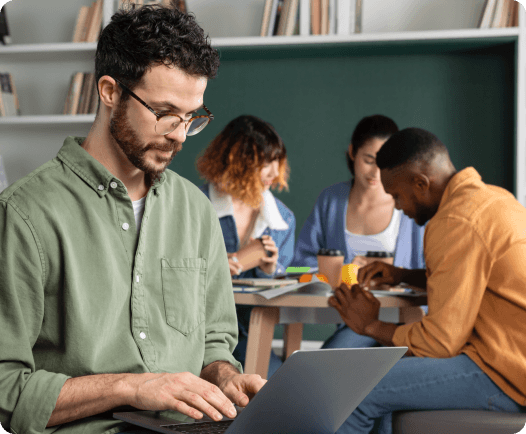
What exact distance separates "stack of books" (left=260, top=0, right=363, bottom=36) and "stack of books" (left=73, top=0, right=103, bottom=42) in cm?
103

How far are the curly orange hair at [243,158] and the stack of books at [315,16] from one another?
993 millimetres

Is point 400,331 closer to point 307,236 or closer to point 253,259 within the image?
point 253,259

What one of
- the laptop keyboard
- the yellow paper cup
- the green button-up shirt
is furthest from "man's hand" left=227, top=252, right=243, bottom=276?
the laptop keyboard

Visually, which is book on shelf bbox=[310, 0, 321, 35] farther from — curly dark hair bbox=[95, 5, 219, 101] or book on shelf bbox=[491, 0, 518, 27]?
curly dark hair bbox=[95, 5, 219, 101]

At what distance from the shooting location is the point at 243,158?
269 centimetres

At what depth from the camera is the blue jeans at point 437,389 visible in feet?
4.64

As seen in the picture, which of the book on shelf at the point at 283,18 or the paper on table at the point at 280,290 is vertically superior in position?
the book on shelf at the point at 283,18

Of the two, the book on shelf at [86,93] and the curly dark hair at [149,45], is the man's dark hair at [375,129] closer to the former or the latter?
the book on shelf at [86,93]

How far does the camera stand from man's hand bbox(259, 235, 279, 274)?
2301 mm

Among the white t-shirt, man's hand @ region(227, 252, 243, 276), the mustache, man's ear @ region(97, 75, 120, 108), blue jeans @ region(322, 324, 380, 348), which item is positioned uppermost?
man's ear @ region(97, 75, 120, 108)

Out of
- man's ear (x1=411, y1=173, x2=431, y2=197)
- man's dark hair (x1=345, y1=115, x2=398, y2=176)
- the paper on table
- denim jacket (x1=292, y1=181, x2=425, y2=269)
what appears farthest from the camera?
man's dark hair (x1=345, y1=115, x2=398, y2=176)

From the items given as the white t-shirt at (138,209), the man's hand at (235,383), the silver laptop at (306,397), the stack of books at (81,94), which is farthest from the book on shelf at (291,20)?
the silver laptop at (306,397)

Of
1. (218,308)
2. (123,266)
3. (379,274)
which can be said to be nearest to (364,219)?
(379,274)

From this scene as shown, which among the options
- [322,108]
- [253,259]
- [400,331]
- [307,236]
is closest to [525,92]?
[322,108]
